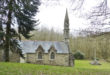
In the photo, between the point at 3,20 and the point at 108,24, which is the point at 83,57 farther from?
the point at 108,24

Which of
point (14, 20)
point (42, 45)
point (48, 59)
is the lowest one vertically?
point (48, 59)

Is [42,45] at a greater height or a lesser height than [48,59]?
greater

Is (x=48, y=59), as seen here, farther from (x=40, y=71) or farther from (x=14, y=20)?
(x=40, y=71)

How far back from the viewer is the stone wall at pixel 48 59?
102 ft

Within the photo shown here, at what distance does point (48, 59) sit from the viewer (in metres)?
31.7

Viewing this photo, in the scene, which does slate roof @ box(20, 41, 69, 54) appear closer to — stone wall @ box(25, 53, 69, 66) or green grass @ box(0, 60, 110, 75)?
stone wall @ box(25, 53, 69, 66)

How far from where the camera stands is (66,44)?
3453 centimetres

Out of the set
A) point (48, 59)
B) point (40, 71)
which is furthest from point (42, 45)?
point (40, 71)

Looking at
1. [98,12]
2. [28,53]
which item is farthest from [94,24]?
[28,53]

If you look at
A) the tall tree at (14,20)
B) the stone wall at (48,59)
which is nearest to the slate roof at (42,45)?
the stone wall at (48,59)

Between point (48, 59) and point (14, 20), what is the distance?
1494cm

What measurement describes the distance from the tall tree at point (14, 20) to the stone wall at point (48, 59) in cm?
1105

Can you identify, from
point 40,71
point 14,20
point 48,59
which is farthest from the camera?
point 48,59

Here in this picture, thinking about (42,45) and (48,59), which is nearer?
(48,59)
